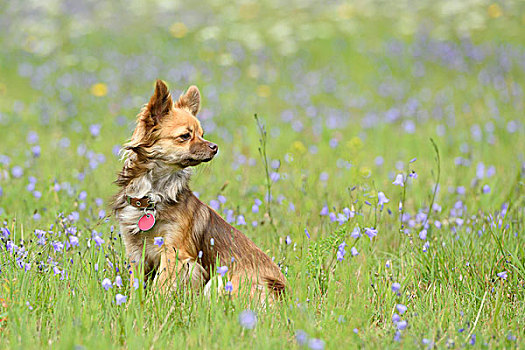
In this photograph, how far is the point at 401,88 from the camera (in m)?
10.3

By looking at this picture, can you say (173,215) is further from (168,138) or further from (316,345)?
(316,345)

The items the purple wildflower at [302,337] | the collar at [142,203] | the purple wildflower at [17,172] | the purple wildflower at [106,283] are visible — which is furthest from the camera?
the purple wildflower at [17,172]

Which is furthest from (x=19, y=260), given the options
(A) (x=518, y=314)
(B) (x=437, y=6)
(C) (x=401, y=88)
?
(B) (x=437, y=6)

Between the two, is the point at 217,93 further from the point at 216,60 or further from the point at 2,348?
the point at 2,348

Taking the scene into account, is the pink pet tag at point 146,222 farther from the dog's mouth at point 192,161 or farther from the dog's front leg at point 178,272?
the dog's mouth at point 192,161

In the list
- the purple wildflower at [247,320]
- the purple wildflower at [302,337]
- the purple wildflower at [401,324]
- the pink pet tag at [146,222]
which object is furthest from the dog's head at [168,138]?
the purple wildflower at [401,324]

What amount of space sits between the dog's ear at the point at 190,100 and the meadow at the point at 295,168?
1.95 feet

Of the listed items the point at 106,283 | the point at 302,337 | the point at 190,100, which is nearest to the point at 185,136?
the point at 190,100

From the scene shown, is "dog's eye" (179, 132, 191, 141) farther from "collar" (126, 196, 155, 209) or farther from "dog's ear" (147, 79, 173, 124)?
"collar" (126, 196, 155, 209)

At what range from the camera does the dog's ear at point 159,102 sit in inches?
138

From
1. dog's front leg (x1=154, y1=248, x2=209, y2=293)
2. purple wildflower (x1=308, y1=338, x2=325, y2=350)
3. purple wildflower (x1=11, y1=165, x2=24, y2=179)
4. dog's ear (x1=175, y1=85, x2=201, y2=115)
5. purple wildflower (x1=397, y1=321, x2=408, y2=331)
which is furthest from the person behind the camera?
purple wildflower (x1=11, y1=165, x2=24, y2=179)

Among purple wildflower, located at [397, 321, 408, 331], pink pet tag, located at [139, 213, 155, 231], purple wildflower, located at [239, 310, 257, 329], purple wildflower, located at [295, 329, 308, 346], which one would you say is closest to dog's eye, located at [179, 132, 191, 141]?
pink pet tag, located at [139, 213, 155, 231]

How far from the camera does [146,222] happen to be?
354 cm

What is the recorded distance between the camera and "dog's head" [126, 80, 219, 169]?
358 cm
